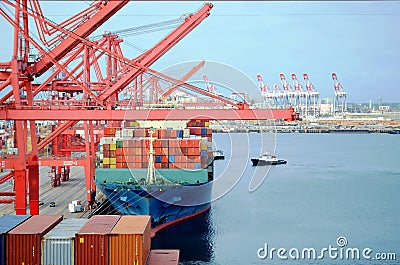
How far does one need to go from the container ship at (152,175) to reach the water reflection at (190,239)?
61 cm

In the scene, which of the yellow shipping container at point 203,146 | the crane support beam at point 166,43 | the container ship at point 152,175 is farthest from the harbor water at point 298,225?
the crane support beam at point 166,43

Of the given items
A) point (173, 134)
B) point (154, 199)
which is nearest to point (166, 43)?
point (173, 134)

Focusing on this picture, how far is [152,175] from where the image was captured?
2189cm

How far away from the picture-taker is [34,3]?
16.8 meters

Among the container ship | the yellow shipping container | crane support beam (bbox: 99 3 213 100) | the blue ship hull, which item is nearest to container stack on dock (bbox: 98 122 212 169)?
the container ship

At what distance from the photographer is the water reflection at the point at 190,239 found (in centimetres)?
1903

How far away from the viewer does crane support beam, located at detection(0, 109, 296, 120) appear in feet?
52.4

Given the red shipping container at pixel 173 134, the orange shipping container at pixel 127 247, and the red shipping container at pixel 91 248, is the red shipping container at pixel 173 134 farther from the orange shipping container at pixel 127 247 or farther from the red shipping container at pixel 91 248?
the red shipping container at pixel 91 248

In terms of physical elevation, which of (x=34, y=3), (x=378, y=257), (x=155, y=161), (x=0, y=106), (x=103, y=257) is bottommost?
(x=378, y=257)

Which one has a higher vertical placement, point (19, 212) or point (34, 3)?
point (34, 3)

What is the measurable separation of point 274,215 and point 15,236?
16.6 m

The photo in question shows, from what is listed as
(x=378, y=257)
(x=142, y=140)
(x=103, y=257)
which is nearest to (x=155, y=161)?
(x=142, y=140)

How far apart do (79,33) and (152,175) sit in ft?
24.4

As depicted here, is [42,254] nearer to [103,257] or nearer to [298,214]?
[103,257]
